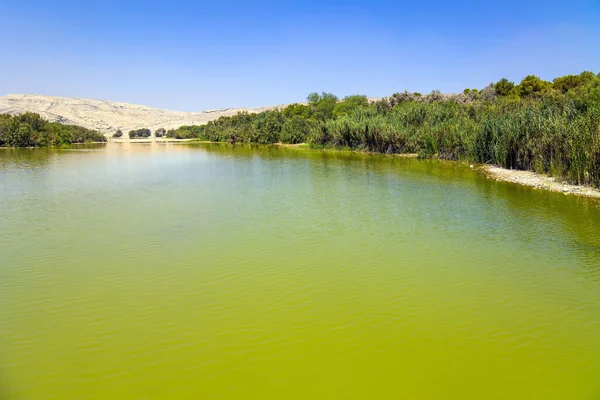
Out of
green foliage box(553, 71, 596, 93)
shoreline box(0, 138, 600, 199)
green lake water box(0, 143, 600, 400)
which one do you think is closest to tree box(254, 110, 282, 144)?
green foliage box(553, 71, 596, 93)

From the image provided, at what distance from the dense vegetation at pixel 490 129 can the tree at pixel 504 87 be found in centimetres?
14

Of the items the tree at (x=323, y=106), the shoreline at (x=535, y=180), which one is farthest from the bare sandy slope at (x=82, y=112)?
the shoreline at (x=535, y=180)

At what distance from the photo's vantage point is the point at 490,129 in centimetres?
3347

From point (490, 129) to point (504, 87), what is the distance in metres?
40.5

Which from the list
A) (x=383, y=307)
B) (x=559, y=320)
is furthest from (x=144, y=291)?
(x=559, y=320)

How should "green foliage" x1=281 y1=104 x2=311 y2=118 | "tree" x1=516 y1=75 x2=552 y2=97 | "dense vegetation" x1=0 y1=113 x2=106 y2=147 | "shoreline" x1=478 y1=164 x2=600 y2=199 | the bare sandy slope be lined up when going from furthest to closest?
the bare sandy slope, "green foliage" x1=281 y1=104 x2=311 y2=118, "dense vegetation" x1=0 y1=113 x2=106 y2=147, "tree" x1=516 y1=75 x2=552 y2=97, "shoreline" x1=478 y1=164 x2=600 y2=199

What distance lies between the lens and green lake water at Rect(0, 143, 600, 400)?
6.14 metres

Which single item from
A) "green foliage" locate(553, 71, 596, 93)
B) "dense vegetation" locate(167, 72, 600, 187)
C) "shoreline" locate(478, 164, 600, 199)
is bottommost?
"shoreline" locate(478, 164, 600, 199)

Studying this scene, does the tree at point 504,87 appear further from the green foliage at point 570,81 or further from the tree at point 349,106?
the tree at point 349,106

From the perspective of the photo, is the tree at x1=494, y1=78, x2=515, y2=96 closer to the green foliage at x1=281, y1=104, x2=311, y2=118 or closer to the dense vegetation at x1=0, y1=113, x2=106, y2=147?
the green foliage at x1=281, y1=104, x2=311, y2=118

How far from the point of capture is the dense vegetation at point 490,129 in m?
23.5

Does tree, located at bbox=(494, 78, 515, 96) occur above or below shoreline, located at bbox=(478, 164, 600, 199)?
above

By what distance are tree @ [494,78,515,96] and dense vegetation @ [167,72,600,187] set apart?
143mm

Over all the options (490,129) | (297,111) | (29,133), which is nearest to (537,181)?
(490,129)
